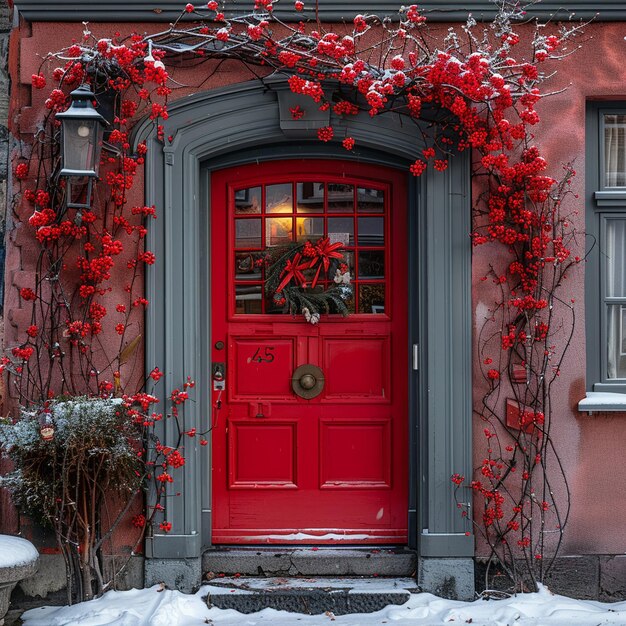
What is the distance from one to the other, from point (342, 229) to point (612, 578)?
2.71m

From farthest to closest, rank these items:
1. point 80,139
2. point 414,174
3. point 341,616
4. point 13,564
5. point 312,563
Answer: point 312,563
point 414,174
point 341,616
point 80,139
point 13,564

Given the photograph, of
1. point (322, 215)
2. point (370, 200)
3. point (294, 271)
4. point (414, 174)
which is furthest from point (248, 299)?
point (414, 174)

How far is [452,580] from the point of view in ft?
15.6

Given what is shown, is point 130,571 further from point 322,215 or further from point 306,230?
point 322,215

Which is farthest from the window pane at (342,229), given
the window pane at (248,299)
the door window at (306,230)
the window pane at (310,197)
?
the window pane at (248,299)

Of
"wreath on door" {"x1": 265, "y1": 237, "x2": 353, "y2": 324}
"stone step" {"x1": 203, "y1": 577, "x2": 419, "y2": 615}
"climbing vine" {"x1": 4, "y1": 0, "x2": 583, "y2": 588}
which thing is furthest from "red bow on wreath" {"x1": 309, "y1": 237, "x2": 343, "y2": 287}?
"stone step" {"x1": 203, "y1": 577, "x2": 419, "y2": 615}

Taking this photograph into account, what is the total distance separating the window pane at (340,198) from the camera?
5086mm

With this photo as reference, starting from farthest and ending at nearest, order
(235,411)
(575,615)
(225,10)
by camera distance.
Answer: (235,411)
(225,10)
(575,615)

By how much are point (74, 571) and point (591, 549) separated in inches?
122

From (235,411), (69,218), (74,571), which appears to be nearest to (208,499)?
(235,411)

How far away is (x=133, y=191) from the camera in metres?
4.80

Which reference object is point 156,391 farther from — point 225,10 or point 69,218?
point 225,10

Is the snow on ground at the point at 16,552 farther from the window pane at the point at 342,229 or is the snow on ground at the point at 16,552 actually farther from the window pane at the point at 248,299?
the window pane at the point at 342,229

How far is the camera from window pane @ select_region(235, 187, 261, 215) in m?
5.09
